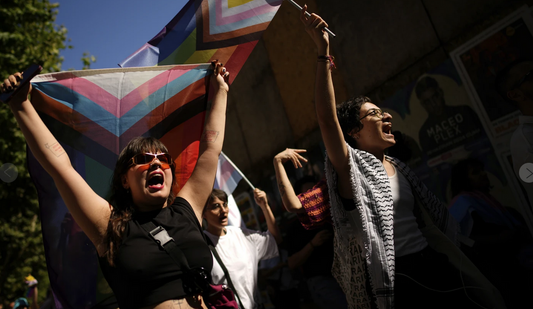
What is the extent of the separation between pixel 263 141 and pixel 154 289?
637cm

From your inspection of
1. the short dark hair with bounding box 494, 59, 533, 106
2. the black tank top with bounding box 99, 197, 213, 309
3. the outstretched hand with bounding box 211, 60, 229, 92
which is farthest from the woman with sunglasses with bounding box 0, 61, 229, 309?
the short dark hair with bounding box 494, 59, 533, 106

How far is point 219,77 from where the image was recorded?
2.56 m

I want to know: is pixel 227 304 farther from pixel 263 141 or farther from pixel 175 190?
pixel 263 141

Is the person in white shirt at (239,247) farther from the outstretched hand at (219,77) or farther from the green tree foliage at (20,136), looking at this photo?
the green tree foliage at (20,136)

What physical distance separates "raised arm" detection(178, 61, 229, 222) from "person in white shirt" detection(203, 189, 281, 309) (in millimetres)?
1340

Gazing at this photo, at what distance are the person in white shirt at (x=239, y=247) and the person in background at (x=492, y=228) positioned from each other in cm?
209

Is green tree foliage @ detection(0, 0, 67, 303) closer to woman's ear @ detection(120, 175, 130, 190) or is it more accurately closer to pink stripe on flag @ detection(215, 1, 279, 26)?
pink stripe on flag @ detection(215, 1, 279, 26)

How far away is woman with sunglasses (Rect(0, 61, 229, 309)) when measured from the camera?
1.68m

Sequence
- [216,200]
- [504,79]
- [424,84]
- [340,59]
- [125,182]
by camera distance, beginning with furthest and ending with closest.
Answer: [340,59]
[424,84]
[216,200]
[504,79]
[125,182]

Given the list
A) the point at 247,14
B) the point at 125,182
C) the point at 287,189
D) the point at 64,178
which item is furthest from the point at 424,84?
the point at 64,178

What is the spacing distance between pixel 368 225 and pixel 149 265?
1.17 m

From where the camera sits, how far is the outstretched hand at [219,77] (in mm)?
2516

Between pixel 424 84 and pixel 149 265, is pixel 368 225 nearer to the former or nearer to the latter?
pixel 149 265

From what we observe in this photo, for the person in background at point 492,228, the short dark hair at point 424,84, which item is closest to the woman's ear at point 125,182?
the person in background at point 492,228
